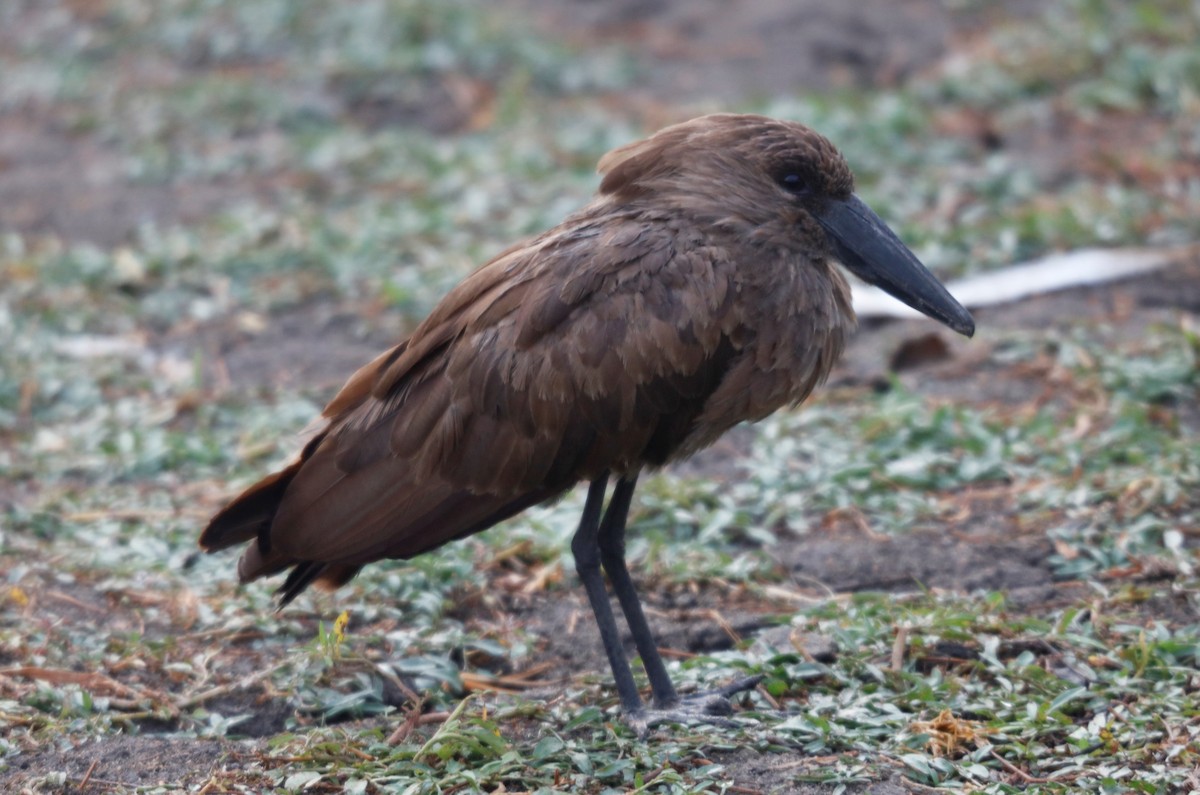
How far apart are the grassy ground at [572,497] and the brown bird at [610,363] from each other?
0.35 m

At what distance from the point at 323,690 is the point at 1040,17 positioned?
8.30m

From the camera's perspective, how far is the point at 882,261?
448cm

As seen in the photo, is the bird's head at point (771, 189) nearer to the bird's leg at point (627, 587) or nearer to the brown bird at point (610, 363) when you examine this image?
the brown bird at point (610, 363)

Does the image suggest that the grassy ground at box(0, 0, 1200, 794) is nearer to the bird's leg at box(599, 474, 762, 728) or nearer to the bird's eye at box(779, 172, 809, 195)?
the bird's leg at box(599, 474, 762, 728)

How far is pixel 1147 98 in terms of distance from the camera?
30.3 ft

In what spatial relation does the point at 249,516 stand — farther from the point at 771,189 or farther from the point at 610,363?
the point at 771,189

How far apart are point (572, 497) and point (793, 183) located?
6.02 ft

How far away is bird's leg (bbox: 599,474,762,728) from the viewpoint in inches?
163

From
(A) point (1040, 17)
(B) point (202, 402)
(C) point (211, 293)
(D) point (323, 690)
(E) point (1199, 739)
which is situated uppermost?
(A) point (1040, 17)

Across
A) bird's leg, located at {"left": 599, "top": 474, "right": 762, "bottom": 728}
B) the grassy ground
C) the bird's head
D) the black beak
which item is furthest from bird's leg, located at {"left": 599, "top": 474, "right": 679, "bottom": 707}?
the black beak

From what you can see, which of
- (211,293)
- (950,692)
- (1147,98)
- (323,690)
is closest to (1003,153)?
(1147,98)

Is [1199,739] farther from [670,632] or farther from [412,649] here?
[412,649]

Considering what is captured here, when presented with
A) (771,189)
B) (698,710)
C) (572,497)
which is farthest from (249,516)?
(771,189)

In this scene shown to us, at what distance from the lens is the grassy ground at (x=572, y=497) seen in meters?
4.00
